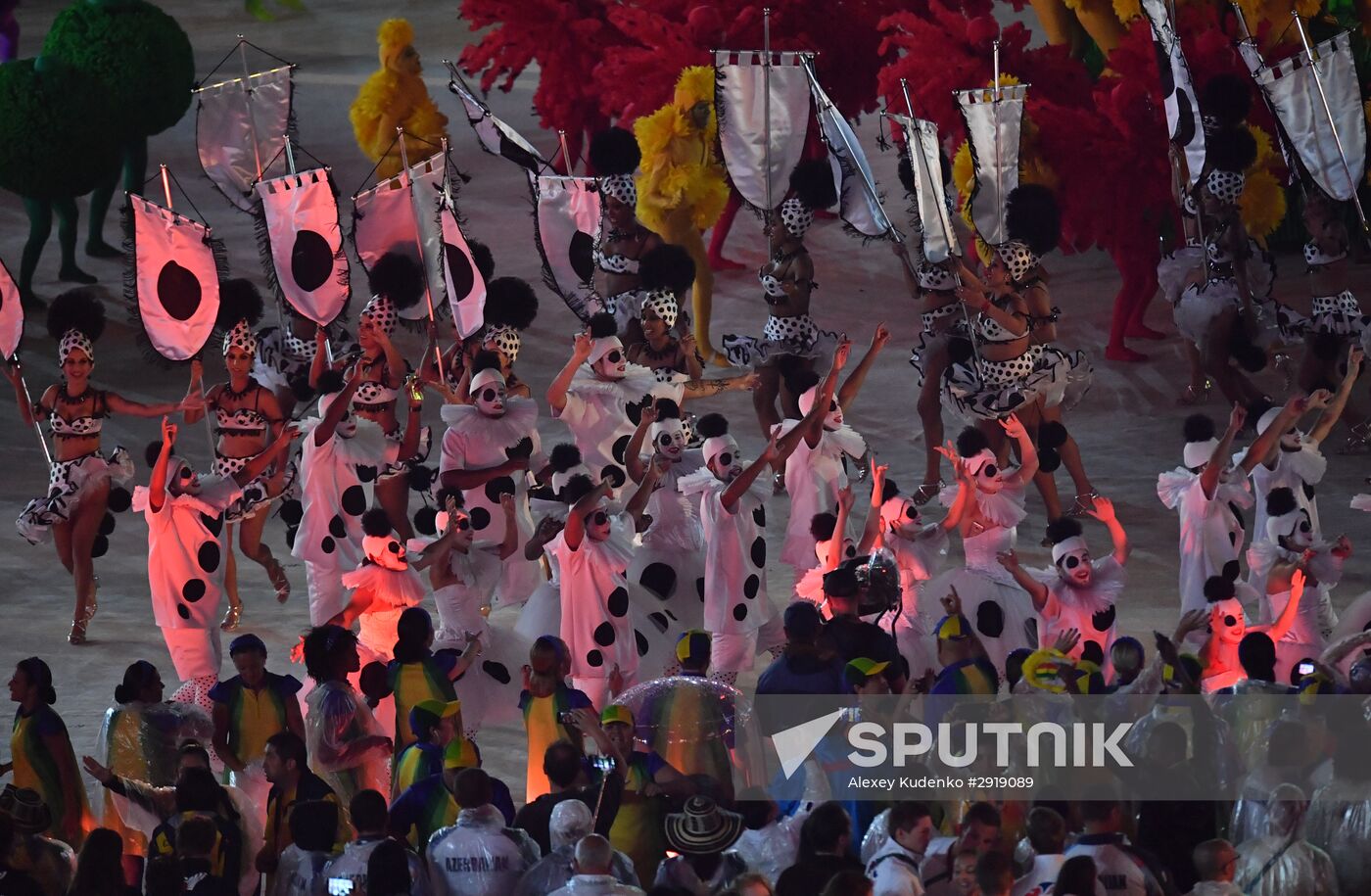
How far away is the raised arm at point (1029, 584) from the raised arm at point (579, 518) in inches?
63.8

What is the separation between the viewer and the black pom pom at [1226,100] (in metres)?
13.7

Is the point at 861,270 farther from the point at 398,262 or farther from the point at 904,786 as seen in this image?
the point at 904,786

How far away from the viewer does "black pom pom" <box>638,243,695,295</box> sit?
1219 centimetres

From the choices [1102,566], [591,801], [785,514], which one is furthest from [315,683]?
[785,514]

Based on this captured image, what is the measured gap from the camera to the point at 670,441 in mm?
10211

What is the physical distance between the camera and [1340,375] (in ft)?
41.9

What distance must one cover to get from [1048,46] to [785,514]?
4107mm

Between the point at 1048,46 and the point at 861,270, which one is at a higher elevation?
the point at 1048,46

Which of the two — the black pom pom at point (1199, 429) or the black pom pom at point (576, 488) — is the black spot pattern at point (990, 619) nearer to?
the black pom pom at point (1199, 429)

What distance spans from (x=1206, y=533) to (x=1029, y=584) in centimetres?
107

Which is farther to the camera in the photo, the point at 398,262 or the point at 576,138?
the point at 576,138

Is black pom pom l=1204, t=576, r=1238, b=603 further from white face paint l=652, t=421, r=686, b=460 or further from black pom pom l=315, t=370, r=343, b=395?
black pom pom l=315, t=370, r=343, b=395

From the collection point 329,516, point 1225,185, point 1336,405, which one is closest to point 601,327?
point 329,516

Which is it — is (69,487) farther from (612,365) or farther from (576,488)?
(576,488)
